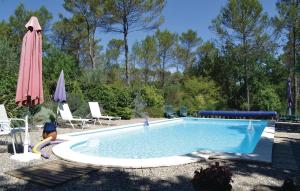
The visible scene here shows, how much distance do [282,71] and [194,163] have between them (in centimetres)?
2357

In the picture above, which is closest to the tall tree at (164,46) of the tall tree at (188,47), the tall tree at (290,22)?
the tall tree at (188,47)

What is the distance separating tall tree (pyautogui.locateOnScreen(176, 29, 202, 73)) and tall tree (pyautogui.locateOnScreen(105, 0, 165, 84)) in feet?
31.2

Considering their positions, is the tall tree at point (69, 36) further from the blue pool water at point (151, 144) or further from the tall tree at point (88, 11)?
the blue pool water at point (151, 144)

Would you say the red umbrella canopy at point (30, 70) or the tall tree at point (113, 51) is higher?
the tall tree at point (113, 51)

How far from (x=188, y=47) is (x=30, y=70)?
28.4 m

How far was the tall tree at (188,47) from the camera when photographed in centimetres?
3309

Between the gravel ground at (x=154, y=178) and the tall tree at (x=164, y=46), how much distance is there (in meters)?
27.5

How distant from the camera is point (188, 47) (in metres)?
33.5

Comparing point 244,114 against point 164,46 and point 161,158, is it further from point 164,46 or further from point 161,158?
point 161,158

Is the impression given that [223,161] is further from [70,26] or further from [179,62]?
[179,62]

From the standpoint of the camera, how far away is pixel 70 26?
92.7 feet

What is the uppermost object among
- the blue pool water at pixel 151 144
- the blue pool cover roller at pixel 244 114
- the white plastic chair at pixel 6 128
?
the white plastic chair at pixel 6 128

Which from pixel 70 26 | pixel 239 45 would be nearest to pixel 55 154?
pixel 239 45

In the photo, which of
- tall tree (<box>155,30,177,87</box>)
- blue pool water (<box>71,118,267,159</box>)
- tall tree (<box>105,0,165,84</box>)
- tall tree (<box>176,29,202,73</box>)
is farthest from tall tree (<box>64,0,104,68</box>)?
blue pool water (<box>71,118,267,159</box>)
